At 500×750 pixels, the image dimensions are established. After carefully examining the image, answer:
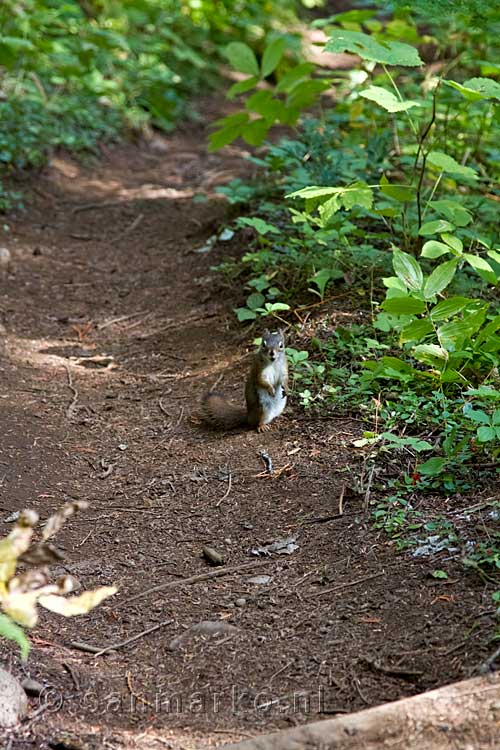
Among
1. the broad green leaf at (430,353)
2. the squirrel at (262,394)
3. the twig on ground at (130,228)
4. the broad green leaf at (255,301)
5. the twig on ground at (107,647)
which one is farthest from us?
the twig on ground at (130,228)

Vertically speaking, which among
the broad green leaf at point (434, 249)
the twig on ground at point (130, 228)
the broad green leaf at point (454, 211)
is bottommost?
the twig on ground at point (130, 228)

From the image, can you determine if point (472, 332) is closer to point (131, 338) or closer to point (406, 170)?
point (131, 338)

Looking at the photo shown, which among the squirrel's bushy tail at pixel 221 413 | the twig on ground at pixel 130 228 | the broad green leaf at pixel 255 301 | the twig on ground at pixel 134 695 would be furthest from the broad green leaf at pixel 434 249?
the twig on ground at pixel 130 228

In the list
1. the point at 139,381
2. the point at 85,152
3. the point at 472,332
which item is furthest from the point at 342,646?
the point at 85,152

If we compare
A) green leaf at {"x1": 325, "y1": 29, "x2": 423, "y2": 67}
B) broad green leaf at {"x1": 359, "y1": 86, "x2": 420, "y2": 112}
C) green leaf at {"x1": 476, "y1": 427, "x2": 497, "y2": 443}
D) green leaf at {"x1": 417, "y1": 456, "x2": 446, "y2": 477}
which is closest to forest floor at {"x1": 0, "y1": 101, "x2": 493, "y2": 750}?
green leaf at {"x1": 417, "y1": 456, "x2": 446, "y2": 477}

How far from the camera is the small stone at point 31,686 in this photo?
265cm

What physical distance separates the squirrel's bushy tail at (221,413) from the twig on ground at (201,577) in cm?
110

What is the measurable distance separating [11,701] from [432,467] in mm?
1833

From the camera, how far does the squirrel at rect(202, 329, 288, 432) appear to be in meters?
4.18

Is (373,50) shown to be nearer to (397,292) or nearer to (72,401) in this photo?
(397,292)

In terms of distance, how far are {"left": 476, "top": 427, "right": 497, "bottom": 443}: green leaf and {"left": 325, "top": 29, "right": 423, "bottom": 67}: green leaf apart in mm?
1929

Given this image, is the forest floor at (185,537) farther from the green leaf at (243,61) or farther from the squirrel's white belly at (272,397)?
the green leaf at (243,61)

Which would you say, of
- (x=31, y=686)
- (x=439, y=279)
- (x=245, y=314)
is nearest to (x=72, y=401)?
(x=245, y=314)

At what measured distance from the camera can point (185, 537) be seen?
11.8ft
